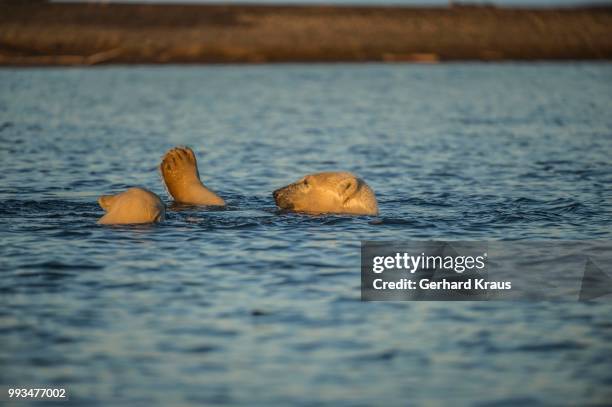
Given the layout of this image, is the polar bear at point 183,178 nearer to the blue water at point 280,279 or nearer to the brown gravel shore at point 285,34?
the blue water at point 280,279

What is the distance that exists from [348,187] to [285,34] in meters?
55.2

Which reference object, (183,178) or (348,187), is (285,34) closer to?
(183,178)

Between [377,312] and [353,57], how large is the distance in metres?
59.8

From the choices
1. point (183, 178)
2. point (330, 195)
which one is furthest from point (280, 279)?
point (183, 178)

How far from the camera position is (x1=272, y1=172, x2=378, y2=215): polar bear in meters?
15.8

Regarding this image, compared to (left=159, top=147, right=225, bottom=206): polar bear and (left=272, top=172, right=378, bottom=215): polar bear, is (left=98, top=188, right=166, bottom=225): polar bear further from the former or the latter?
(left=272, top=172, right=378, bottom=215): polar bear

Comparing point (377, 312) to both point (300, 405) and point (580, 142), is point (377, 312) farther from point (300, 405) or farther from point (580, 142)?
point (580, 142)

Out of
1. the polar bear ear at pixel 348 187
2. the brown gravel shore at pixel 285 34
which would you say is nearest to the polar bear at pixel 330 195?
the polar bear ear at pixel 348 187

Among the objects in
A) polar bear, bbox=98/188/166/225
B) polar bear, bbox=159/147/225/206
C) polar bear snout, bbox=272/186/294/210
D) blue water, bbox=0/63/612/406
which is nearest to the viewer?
blue water, bbox=0/63/612/406

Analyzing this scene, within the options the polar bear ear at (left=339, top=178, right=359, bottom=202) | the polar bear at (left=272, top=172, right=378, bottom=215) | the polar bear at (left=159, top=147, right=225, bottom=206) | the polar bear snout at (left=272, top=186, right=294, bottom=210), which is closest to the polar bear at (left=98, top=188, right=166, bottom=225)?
the polar bear at (left=159, top=147, right=225, bottom=206)

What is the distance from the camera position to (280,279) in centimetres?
1275

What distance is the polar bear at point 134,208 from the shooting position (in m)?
15.0

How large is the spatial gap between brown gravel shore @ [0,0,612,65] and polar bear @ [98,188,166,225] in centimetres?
5056

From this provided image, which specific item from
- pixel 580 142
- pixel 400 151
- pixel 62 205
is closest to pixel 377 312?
pixel 62 205
